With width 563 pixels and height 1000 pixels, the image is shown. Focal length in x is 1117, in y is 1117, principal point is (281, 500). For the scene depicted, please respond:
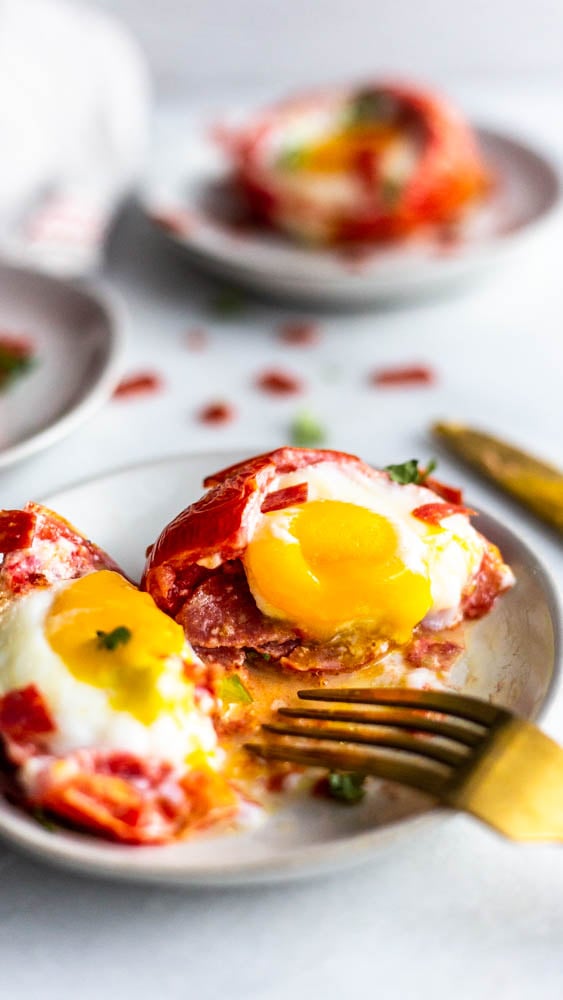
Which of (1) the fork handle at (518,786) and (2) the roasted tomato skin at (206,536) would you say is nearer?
(1) the fork handle at (518,786)

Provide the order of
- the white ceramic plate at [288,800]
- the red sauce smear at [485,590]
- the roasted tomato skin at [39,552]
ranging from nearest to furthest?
the white ceramic plate at [288,800] < the roasted tomato skin at [39,552] < the red sauce smear at [485,590]

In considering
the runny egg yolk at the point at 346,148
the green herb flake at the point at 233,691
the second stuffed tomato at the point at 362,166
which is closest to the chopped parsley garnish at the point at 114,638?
the green herb flake at the point at 233,691

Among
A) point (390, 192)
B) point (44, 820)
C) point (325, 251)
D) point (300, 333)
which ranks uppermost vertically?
point (390, 192)

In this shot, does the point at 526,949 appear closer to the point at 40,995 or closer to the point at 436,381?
the point at 40,995

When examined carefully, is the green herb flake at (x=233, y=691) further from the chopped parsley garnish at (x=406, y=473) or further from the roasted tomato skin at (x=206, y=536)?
the chopped parsley garnish at (x=406, y=473)

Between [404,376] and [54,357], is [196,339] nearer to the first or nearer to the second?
[54,357]

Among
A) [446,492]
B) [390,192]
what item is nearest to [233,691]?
[446,492]

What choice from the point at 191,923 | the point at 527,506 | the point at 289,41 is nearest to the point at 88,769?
the point at 191,923
